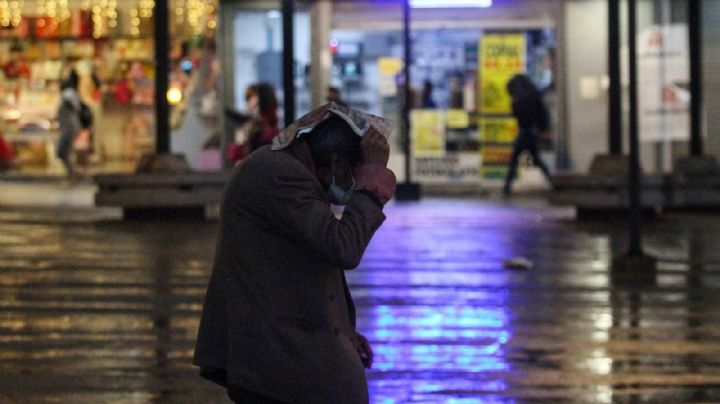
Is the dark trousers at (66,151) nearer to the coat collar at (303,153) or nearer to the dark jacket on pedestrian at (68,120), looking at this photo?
the dark jacket on pedestrian at (68,120)

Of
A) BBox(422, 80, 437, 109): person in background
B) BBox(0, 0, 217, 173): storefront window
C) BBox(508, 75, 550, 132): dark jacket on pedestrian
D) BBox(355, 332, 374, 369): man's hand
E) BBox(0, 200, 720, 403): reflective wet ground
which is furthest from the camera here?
BBox(0, 0, 217, 173): storefront window

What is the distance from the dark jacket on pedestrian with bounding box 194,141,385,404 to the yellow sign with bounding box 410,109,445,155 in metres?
23.2

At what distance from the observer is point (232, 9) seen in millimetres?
27328

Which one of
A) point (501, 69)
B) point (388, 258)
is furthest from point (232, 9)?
point (388, 258)

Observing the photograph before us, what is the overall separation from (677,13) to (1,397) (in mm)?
20572

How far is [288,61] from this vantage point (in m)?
16.2

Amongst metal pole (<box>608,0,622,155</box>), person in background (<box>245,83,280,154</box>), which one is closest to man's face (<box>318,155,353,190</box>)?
person in background (<box>245,83,280,154</box>)

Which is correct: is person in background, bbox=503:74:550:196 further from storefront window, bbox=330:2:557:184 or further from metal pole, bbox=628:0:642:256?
metal pole, bbox=628:0:642:256

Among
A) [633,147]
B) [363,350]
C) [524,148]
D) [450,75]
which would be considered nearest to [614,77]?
[633,147]

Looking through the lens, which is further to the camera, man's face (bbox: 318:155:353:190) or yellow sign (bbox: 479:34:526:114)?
yellow sign (bbox: 479:34:526:114)

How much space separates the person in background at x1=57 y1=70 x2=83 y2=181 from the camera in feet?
86.0

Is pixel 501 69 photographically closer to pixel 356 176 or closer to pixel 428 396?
pixel 428 396

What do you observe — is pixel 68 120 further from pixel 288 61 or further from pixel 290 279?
pixel 290 279

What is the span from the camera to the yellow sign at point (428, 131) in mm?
27812
